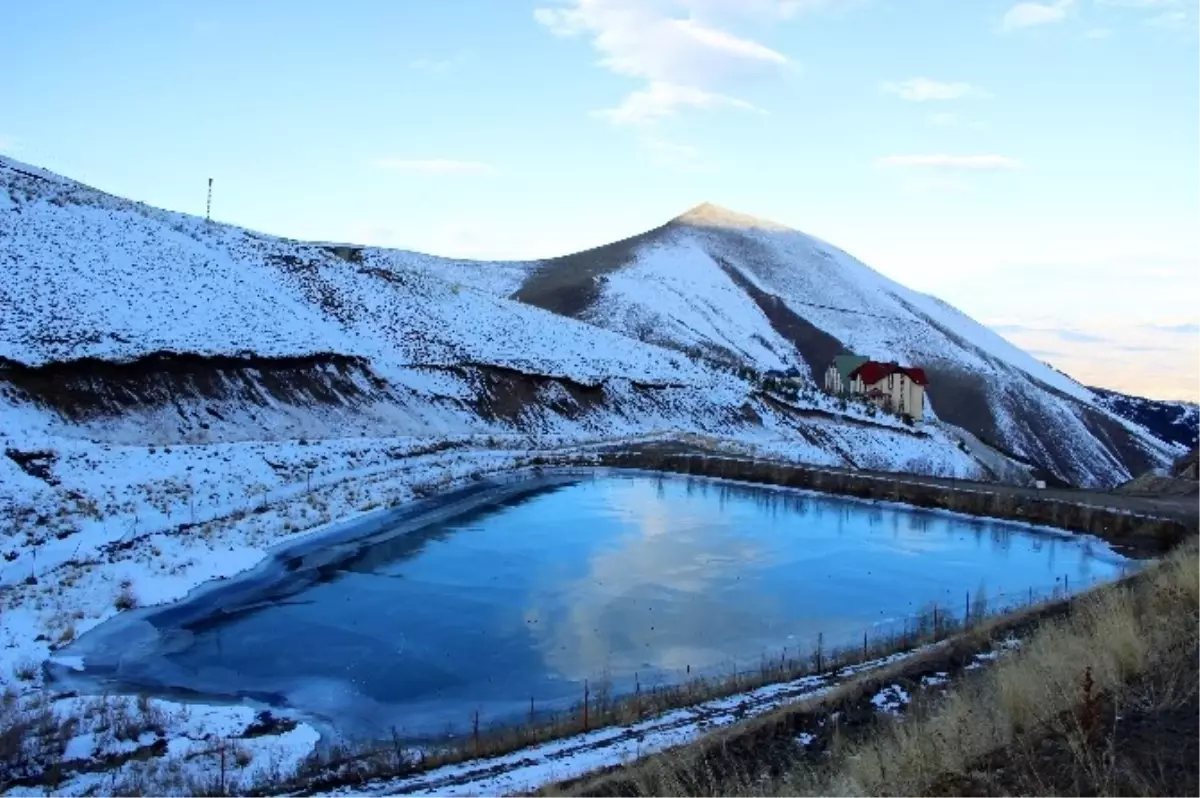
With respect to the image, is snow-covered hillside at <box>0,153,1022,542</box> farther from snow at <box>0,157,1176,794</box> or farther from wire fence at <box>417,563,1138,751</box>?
wire fence at <box>417,563,1138,751</box>

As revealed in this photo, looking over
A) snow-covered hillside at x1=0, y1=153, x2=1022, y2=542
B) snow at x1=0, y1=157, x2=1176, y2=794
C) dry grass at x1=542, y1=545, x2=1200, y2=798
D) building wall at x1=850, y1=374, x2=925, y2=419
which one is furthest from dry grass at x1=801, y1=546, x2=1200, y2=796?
building wall at x1=850, y1=374, x2=925, y2=419

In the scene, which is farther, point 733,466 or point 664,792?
point 733,466

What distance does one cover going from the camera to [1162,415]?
138375mm

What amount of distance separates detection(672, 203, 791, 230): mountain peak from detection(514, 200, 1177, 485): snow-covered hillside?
27.5 inches

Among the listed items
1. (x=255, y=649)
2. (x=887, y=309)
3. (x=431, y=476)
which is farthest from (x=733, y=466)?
(x=887, y=309)

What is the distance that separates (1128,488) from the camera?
40.7 metres

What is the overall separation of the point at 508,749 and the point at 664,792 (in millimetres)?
4154

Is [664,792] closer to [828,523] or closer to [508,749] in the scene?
[508,749]

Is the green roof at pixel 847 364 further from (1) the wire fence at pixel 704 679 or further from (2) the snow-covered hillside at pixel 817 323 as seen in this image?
(1) the wire fence at pixel 704 679

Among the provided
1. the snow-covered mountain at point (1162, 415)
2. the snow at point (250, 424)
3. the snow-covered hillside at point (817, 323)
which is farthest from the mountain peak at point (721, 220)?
the snow at point (250, 424)

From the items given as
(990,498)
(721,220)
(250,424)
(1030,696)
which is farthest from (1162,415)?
(1030,696)

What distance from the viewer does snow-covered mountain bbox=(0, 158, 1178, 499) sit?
33656 millimetres

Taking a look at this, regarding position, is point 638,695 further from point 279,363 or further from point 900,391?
point 900,391

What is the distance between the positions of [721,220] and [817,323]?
47161 mm
